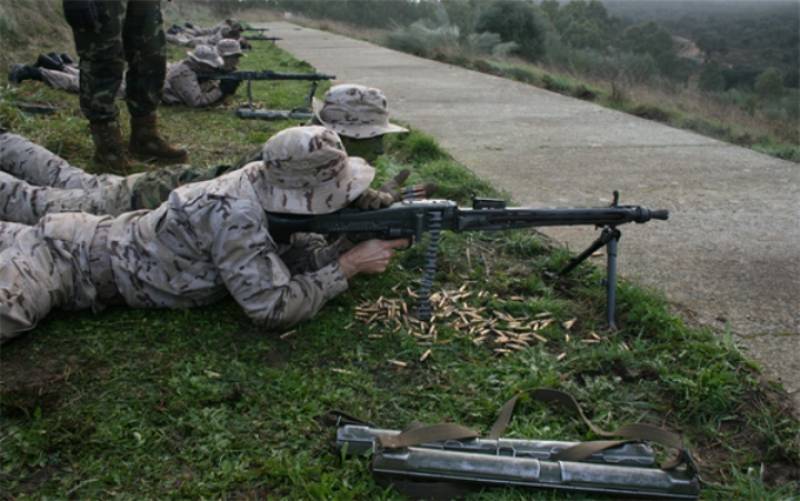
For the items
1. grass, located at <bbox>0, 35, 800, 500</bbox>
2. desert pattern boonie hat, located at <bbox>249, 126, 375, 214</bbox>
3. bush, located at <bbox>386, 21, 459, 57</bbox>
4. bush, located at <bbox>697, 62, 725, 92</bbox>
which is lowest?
bush, located at <bbox>697, 62, 725, 92</bbox>

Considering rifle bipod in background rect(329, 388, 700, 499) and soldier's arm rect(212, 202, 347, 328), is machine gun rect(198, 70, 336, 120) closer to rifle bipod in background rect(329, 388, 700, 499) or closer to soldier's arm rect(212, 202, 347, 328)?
soldier's arm rect(212, 202, 347, 328)

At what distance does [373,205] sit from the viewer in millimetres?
3309

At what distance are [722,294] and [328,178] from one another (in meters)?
2.17

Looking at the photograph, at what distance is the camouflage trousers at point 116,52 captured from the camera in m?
4.92

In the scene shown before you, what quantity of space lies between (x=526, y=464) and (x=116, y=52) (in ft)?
14.1

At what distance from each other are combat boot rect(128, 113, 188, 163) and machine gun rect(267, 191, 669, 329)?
310 cm

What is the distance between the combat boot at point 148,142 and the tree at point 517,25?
2367 centimetres

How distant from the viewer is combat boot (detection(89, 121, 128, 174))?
537 centimetres

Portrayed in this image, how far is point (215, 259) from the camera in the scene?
3.16 m

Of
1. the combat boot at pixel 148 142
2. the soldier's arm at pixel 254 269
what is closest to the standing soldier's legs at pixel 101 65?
the combat boot at pixel 148 142

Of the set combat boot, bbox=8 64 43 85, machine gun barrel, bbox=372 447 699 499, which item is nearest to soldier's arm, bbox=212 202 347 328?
machine gun barrel, bbox=372 447 699 499

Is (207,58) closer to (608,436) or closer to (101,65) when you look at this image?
(101,65)

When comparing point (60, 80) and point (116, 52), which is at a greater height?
point (116, 52)

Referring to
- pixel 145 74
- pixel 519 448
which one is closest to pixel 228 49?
pixel 145 74
